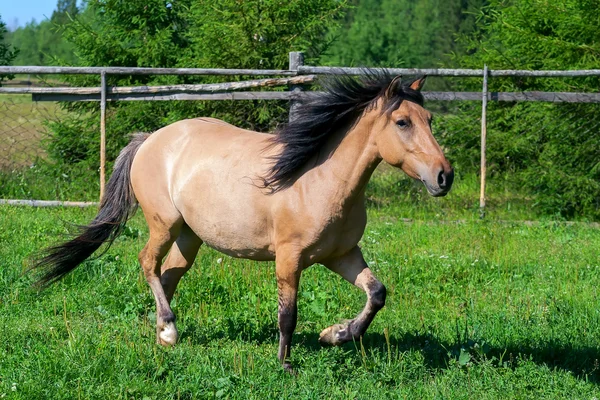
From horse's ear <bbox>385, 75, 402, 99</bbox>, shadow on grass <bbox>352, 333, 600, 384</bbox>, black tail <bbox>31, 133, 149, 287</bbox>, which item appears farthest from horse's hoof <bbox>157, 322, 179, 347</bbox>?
horse's ear <bbox>385, 75, 402, 99</bbox>

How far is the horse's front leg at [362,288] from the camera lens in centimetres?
530

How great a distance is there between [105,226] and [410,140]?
2837 millimetres

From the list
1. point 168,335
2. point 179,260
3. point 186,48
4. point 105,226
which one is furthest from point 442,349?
point 186,48

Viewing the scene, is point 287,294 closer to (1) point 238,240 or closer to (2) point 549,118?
(1) point 238,240

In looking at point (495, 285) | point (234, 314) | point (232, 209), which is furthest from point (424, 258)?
point (232, 209)

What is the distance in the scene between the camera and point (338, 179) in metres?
5.23

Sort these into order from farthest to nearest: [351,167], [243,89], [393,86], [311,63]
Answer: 1. [311,63]
2. [243,89]
3. [351,167]
4. [393,86]

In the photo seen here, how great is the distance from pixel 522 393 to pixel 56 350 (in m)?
2.97

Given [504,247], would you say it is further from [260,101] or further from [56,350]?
[56,350]

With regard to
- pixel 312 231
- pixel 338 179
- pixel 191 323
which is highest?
pixel 338 179

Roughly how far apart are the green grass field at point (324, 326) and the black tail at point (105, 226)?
1.02ft

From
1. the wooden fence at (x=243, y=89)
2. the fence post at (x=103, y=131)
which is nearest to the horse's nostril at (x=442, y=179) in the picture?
the wooden fence at (x=243, y=89)

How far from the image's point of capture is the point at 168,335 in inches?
232

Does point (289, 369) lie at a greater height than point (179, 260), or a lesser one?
lesser
